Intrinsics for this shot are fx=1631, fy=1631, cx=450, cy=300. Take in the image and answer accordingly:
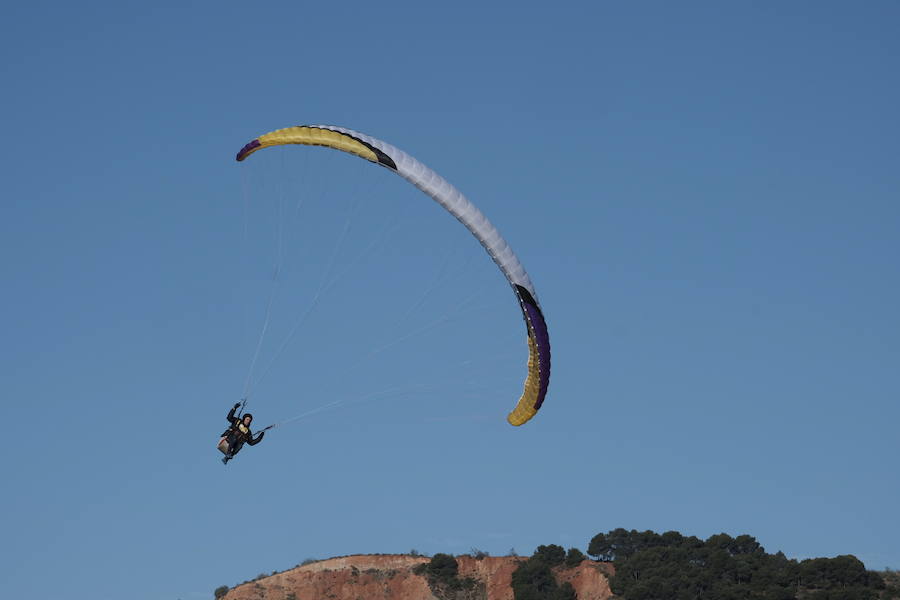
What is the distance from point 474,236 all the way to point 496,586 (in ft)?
147

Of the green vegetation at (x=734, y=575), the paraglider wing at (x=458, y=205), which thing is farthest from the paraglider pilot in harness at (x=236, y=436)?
the green vegetation at (x=734, y=575)

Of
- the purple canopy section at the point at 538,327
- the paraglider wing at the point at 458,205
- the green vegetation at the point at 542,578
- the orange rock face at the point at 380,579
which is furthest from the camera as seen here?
the orange rock face at the point at 380,579

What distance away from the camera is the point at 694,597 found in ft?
258

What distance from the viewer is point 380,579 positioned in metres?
85.9

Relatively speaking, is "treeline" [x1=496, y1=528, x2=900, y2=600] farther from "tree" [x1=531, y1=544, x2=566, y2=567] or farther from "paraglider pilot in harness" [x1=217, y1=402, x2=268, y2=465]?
"paraglider pilot in harness" [x1=217, y1=402, x2=268, y2=465]

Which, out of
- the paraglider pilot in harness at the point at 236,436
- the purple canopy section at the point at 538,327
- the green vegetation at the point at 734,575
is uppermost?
the green vegetation at the point at 734,575

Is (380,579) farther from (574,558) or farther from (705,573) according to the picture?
(705,573)

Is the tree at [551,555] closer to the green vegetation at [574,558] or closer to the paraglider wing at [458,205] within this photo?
the green vegetation at [574,558]

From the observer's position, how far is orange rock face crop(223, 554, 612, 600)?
84750mm

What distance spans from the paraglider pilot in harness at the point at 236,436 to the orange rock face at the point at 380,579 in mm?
41898

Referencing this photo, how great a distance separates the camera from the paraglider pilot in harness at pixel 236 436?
145ft

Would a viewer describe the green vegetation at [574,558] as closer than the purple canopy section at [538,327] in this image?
No

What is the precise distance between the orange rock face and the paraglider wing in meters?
39.4

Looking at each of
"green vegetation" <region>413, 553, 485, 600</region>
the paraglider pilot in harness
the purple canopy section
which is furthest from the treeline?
the paraglider pilot in harness
